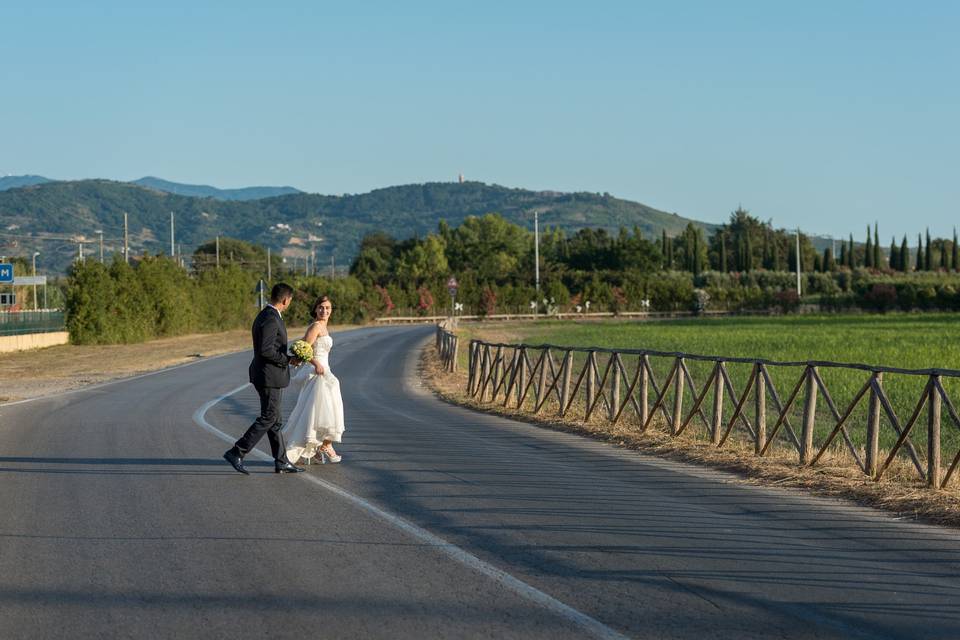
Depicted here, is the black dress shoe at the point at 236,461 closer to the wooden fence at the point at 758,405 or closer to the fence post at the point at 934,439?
the wooden fence at the point at 758,405

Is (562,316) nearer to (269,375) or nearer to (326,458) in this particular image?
(326,458)

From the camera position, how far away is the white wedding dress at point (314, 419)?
44.2ft

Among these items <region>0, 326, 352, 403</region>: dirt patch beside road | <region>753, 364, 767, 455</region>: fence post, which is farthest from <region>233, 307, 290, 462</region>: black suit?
<region>0, 326, 352, 403</region>: dirt patch beside road

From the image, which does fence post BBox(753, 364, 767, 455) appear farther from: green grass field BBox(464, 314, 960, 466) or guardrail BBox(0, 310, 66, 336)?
guardrail BBox(0, 310, 66, 336)

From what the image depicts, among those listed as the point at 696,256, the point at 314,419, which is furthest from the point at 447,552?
the point at 696,256

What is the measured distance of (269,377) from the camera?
13.0 m

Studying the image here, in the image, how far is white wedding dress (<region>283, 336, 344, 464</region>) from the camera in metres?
13.5

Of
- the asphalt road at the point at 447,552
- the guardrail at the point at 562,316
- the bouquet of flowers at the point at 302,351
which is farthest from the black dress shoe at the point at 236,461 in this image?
the guardrail at the point at 562,316

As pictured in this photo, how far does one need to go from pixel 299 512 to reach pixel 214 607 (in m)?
3.48

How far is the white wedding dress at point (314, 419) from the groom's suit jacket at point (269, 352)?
1.80 feet

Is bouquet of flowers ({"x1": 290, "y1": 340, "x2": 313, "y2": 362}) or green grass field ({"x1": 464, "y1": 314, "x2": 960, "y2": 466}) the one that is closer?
bouquet of flowers ({"x1": 290, "y1": 340, "x2": 313, "y2": 362})

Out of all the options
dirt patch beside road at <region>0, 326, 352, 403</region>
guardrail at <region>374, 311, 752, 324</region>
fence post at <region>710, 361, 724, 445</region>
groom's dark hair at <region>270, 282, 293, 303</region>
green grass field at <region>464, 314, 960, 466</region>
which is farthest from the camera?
guardrail at <region>374, 311, 752, 324</region>

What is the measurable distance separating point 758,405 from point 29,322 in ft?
172

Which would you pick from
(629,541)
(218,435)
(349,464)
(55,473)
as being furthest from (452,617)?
(218,435)
